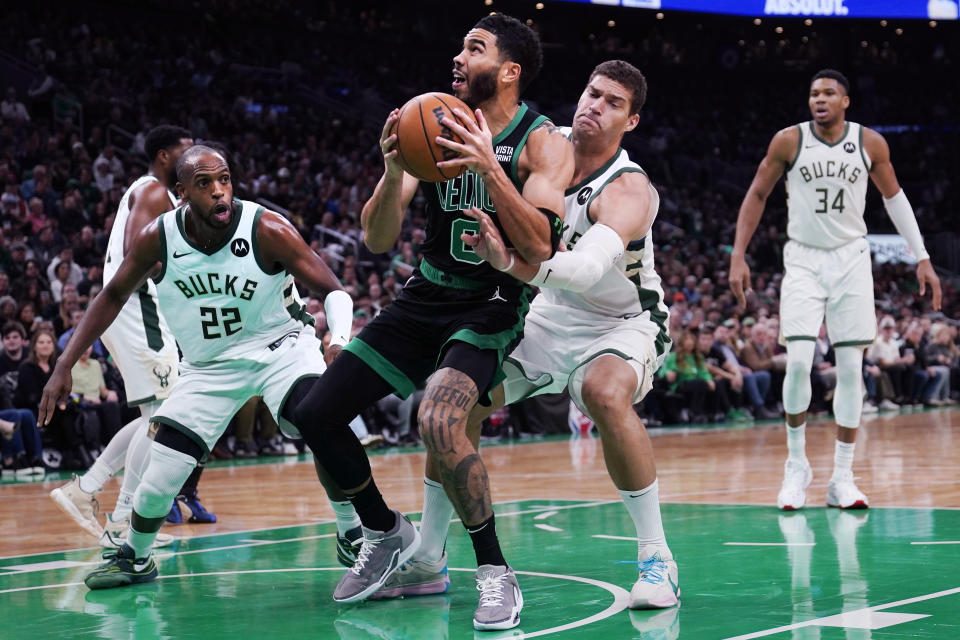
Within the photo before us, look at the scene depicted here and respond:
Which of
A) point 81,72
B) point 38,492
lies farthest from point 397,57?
point 38,492

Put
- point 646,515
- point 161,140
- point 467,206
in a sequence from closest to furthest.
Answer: point 467,206 < point 646,515 < point 161,140

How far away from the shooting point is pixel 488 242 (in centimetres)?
410

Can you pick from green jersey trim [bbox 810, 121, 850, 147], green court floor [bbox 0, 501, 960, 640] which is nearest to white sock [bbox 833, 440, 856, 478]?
green court floor [bbox 0, 501, 960, 640]

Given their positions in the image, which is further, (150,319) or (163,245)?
(150,319)

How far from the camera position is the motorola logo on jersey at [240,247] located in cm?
544

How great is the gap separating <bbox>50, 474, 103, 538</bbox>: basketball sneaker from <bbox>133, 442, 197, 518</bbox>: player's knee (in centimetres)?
174

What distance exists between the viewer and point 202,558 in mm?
6156

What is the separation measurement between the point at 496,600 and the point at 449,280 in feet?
3.97

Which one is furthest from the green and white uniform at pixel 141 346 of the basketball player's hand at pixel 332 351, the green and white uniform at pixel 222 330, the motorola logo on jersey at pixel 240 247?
the basketball player's hand at pixel 332 351

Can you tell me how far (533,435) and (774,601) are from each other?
10797mm

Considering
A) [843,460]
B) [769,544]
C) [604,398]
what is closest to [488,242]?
[604,398]

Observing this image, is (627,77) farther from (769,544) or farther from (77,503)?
(77,503)

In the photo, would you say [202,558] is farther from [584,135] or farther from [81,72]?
[81,72]

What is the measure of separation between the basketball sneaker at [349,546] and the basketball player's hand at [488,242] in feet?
5.75
